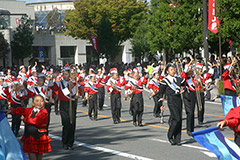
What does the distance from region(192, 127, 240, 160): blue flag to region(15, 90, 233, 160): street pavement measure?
3.34m

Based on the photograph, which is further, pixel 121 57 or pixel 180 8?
pixel 121 57

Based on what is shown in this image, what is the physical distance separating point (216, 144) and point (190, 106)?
6885 millimetres

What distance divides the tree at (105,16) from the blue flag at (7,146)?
4996 centimetres

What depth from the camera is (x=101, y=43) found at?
2191 inches

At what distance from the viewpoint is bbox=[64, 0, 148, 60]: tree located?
2263 inches

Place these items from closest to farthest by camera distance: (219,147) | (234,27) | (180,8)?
(219,147)
(234,27)
(180,8)

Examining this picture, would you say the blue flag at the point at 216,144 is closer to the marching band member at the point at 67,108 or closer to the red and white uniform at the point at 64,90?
the marching band member at the point at 67,108

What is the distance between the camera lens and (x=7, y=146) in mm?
7199

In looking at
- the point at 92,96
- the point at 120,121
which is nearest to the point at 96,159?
the point at 120,121

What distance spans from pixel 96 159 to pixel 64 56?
63.2 meters

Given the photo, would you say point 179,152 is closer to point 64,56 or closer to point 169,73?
point 169,73

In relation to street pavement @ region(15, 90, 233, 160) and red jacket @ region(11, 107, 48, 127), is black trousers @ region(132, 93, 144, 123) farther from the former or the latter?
red jacket @ region(11, 107, 48, 127)

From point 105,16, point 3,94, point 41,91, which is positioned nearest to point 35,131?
point 41,91

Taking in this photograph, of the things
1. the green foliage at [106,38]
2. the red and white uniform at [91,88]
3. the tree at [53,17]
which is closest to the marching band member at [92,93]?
the red and white uniform at [91,88]
